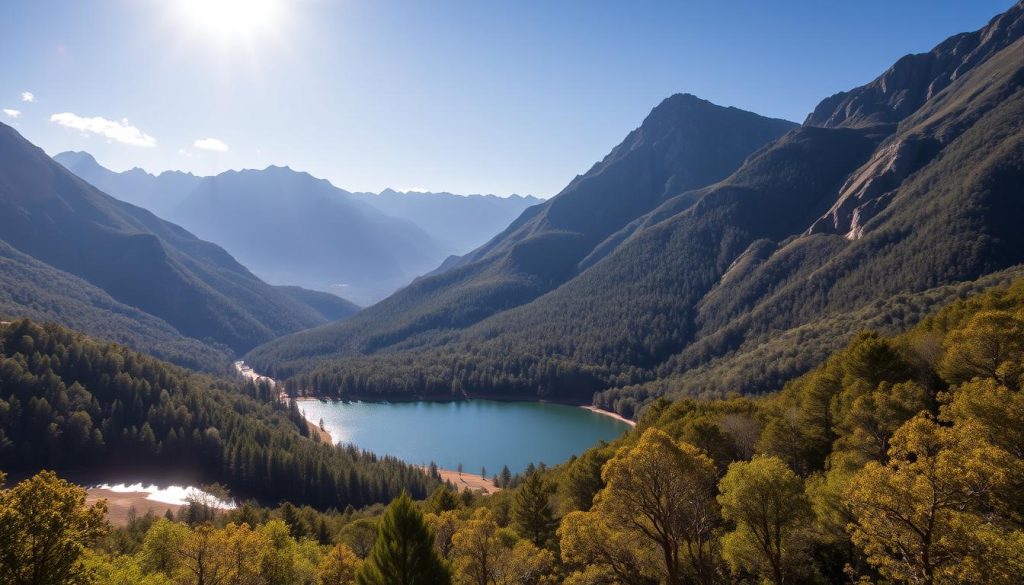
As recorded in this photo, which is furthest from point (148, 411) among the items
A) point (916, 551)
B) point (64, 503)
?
point (916, 551)

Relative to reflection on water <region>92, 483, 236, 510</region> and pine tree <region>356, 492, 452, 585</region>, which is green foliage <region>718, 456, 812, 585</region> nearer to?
pine tree <region>356, 492, 452, 585</region>

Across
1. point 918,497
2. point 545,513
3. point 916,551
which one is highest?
point 918,497

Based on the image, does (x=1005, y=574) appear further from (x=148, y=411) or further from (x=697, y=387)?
(x=697, y=387)

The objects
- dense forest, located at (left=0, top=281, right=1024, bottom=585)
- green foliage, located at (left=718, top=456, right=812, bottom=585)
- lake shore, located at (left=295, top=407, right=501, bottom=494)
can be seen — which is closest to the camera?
dense forest, located at (left=0, top=281, right=1024, bottom=585)

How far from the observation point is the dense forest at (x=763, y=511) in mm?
15336

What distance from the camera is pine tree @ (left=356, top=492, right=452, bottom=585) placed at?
64.1 ft

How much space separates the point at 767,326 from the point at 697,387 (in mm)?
48556

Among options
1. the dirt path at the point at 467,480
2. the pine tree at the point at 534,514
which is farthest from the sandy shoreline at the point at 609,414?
the pine tree at the point at 534,514

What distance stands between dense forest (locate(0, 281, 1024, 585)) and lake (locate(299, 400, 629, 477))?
85.8 metres

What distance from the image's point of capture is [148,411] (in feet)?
354

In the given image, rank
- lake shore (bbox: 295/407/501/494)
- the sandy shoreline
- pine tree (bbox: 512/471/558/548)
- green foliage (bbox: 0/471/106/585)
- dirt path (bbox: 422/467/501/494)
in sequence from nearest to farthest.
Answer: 1. green foliage (bbox: 0/471/106/585)
2. pine tree (bbox: 512/471/558/548)
3. lake shore (bbox: 295/407/501/494)
4. dirt path (bbox: 422/467/501/494)
5. the sandy shoreline

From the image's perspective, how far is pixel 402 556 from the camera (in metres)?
19.6

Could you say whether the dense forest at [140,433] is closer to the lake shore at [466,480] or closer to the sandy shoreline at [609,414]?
the lake shore at [466,480]

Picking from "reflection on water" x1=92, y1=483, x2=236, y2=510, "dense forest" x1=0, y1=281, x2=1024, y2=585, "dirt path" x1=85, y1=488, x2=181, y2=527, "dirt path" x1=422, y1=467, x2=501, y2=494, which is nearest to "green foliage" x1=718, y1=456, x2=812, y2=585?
"dense forest" x1=0, y1=281, x2=1024, y2=585
